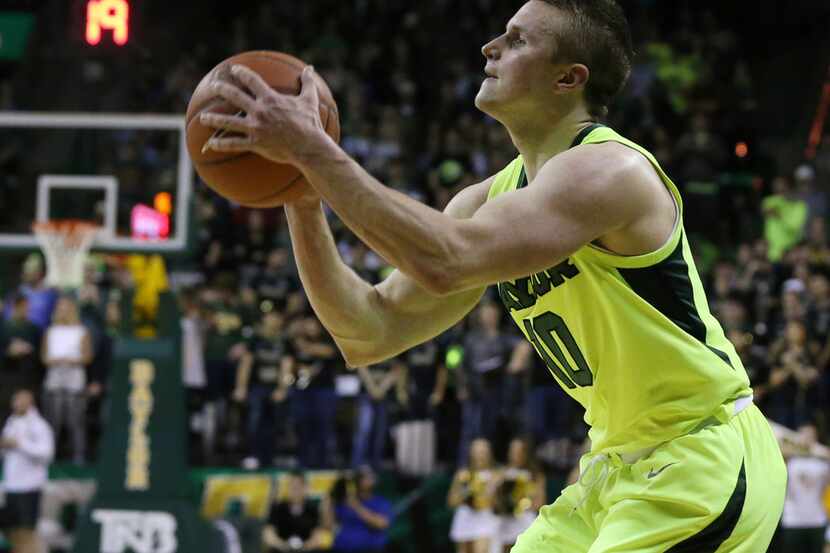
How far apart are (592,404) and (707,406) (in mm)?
345

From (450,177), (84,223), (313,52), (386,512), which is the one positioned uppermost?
(313,52)

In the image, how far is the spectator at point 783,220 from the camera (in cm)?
1555

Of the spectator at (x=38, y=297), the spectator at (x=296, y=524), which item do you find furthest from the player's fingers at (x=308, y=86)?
the spectator at (x=38, y=297)

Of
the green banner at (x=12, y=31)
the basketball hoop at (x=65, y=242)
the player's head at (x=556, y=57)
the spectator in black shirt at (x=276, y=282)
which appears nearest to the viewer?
the player's head at (x=556, y=57)

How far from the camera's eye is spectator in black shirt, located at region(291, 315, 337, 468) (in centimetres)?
1299

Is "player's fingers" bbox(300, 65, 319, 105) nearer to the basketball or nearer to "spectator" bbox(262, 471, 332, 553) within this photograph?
the basketball

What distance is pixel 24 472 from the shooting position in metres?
12.2

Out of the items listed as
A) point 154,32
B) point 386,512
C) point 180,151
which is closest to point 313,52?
point 154,32

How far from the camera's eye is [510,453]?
483 inches

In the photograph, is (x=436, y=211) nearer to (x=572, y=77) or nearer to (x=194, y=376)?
(x=572, y=77)

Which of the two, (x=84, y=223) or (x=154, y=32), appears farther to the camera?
(x=154, y=32)

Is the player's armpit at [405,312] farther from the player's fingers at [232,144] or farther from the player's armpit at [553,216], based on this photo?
the player's fingers at [232,144]

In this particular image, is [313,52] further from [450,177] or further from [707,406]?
[707,406]

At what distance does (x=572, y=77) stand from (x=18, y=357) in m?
10.1
